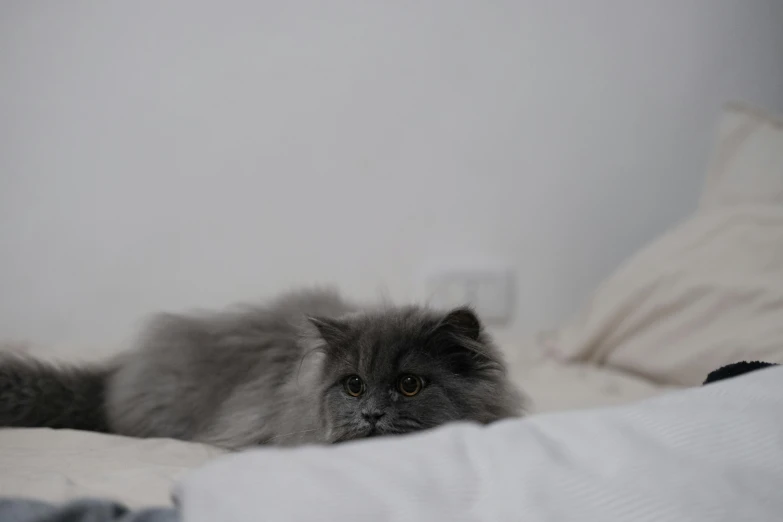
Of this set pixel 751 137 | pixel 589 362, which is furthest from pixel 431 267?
pixel 751 137

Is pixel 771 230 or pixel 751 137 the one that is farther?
pixel 751 137

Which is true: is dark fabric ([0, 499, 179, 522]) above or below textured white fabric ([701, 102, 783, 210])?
below

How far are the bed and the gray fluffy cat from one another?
0.32 ft

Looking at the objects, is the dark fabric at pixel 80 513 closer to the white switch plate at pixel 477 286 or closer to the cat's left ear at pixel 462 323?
the cat's left ear at pixel 462 323

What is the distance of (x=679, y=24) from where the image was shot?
6.88 ft

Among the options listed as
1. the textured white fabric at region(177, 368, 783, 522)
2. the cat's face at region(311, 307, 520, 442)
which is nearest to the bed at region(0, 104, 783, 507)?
the cat's face at region(311, 307, 520, 442)

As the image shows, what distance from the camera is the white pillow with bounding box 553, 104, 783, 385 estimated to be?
141 cm

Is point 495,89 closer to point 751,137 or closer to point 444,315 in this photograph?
point 751,137

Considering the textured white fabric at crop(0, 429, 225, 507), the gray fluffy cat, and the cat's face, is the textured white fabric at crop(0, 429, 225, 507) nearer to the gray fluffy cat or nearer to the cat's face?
the gray fluffy cat

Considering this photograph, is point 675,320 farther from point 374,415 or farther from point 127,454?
point 127,454

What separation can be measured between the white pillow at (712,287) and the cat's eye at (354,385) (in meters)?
0.77

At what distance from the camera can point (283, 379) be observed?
4.31 ft

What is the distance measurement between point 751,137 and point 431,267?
0.96 m

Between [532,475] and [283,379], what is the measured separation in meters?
0.81
